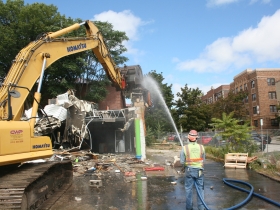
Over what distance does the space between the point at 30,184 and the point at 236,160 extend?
1018 centimetres

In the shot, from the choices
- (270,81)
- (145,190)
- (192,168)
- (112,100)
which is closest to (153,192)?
(145,190)

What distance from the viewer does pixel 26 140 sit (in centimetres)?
680

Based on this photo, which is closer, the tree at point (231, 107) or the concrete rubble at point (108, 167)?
the concrete rubble at point (108, 167)

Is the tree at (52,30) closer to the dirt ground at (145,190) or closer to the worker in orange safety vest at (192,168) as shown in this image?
the dirt ground at (145,190)

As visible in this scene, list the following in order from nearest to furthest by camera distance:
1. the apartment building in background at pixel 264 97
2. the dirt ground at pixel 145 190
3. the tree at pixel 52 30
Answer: the dirt ground at pixel 145 190 < the tree at pixel 52 30 < the apartment building in background at pixel 264 97

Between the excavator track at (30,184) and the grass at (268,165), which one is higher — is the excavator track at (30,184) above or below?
above

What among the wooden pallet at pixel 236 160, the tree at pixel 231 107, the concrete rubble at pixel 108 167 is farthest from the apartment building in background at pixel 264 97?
the concrete rubble at pixel 108 167

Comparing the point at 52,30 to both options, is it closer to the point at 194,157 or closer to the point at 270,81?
the point at 194,157

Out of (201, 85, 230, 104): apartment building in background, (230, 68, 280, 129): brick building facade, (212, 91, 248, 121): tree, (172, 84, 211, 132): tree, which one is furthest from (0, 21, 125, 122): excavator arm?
(201, 85, 230, 104): apartment building in background

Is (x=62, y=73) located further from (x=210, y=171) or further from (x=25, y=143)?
(x=25, y=143)

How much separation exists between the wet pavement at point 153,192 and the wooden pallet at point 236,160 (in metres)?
0.96

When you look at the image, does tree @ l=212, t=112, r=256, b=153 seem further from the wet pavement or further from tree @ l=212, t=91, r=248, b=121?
tree @ l=212, t=91, r=248, b=121

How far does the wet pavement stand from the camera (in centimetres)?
728

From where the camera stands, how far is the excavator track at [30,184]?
5652 mm
